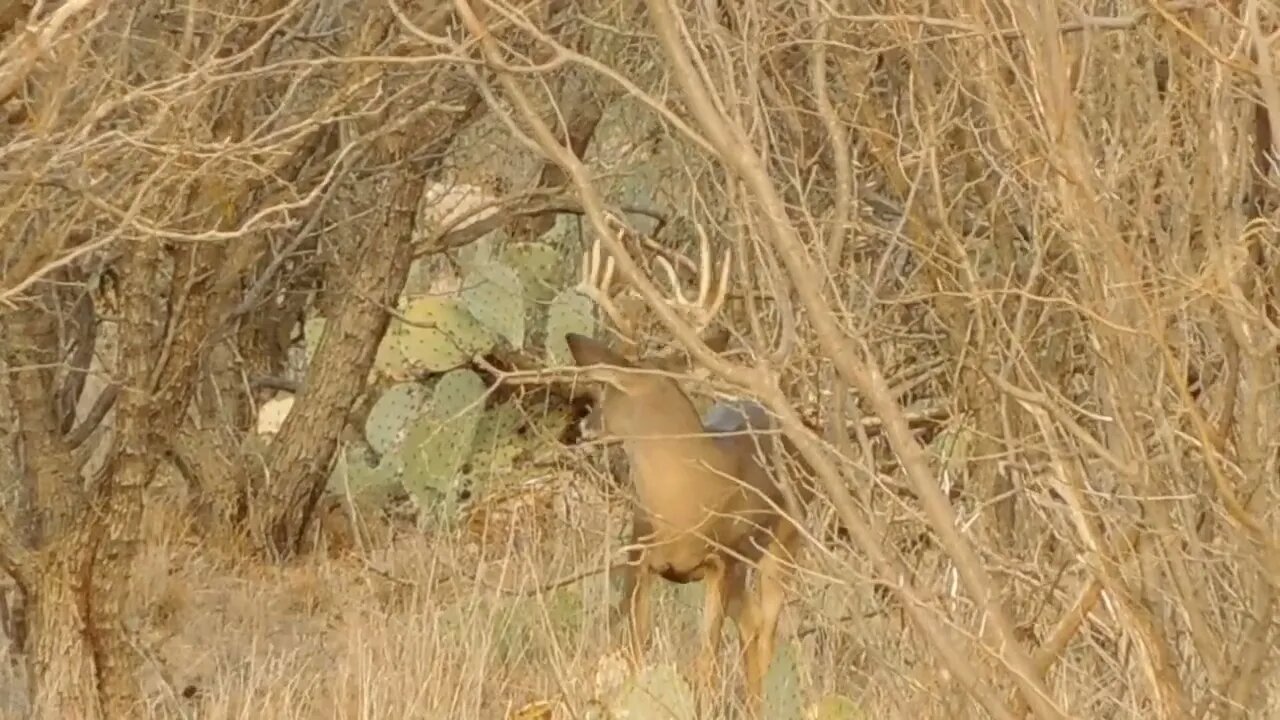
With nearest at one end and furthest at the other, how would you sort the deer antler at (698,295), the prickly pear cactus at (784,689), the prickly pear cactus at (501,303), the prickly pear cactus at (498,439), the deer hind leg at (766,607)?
the deer antler at (698,295) → the prickly pear cactus at (784,689) → the deer hind leg at (766,607) → the prickly pear cactus at (501,303) → the prickly pear cactus at (498,439)

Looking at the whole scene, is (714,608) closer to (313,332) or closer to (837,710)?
(837,710)

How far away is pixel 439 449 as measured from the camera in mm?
7793

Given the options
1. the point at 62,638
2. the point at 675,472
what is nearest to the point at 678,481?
the point at 675,472

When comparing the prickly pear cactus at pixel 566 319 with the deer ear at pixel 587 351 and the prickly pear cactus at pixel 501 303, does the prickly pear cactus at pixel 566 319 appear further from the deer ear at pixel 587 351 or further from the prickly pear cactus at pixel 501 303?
the deer ear at pixel 587 351

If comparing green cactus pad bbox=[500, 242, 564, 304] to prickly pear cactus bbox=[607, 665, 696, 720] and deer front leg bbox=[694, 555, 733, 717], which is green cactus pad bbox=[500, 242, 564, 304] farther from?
prickly pear cactus bbox=[607, 665, 696, 720]

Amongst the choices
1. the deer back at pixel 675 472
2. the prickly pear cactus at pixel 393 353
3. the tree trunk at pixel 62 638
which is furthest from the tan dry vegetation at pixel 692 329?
the prickly pear cactus at pixel 393 353

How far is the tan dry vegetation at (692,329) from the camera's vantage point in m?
3.03

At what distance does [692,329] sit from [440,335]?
192 inches

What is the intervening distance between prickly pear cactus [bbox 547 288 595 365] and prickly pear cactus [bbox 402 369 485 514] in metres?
0.38

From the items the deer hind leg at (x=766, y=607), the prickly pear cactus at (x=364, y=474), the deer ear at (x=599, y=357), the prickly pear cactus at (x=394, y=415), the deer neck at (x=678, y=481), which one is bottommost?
the prickly pear cactus at (x=364, y=474)

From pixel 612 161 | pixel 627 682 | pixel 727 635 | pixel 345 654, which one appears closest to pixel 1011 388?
pixel 627 682

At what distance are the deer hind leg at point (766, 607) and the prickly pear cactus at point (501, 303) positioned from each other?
240 cm

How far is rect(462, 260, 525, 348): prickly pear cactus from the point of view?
7.72 metres

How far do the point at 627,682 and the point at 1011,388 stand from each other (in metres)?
1.94
